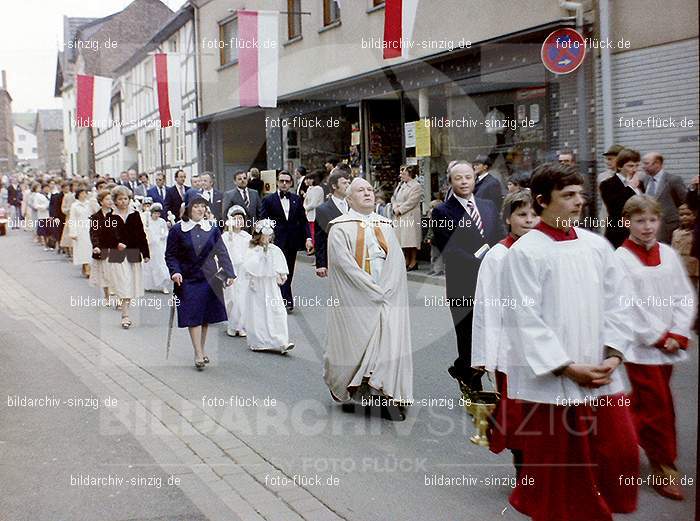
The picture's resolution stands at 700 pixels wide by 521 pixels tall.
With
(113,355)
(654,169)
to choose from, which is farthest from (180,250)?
(654,169)

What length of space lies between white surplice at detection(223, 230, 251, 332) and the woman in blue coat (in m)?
1.43

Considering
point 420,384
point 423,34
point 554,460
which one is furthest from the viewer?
point 423,34

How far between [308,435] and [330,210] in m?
4.68

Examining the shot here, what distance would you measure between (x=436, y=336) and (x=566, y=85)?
5.09 metres

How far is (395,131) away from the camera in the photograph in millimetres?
19219

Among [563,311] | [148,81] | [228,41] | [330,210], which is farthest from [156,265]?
[148,81]

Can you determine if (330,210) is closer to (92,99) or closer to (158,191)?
(158,191)

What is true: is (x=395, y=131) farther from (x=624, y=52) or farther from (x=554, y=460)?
(x=554, y=460)

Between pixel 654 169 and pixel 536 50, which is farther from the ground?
pixel 536 50

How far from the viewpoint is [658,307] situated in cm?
504

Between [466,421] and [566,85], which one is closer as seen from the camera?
[466,421]

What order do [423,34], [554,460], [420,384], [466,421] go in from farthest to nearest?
[423,34], [420,384], [466,421], [554,460]

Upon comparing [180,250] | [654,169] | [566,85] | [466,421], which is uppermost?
[566,85]

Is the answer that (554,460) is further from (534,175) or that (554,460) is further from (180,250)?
(180,250)
